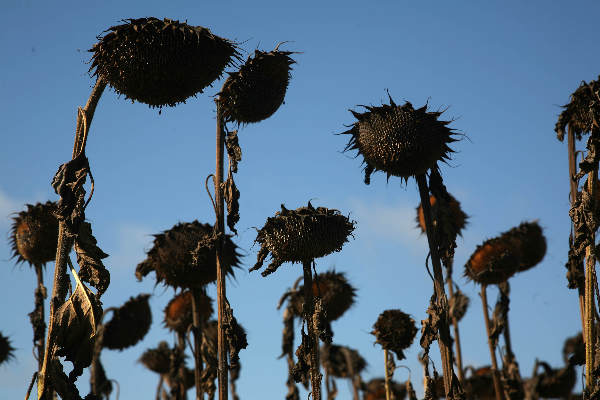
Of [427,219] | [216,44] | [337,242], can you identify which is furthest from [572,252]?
[216,44]

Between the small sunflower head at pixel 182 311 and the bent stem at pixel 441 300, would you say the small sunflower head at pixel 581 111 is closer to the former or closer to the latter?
the bent stem at pixel 441 300

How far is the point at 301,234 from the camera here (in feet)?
25.4

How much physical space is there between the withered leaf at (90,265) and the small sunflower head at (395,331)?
19.2 ft

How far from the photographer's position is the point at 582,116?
308 inches

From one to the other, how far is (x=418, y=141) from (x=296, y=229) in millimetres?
1567

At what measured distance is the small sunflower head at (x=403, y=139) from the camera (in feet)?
24.4

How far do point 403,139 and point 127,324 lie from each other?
8.08 m

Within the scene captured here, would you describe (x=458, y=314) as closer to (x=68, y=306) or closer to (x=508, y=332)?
(x=508, y=332)

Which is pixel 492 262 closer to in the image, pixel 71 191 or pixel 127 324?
pixel 127 324

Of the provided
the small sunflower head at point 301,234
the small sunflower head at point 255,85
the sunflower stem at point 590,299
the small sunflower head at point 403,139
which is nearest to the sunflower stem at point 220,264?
the small sunflower head at point 255,85

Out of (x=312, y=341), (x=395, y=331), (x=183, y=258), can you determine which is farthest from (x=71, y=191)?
(x=395, y=331)

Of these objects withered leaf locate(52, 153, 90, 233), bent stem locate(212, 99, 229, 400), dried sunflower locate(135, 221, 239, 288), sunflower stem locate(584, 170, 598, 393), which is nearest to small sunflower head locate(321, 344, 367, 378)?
dried sunflower locate(135, 221, 239, 288)

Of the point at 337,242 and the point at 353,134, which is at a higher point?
the point at 353,134

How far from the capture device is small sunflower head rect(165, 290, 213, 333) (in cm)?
1287
